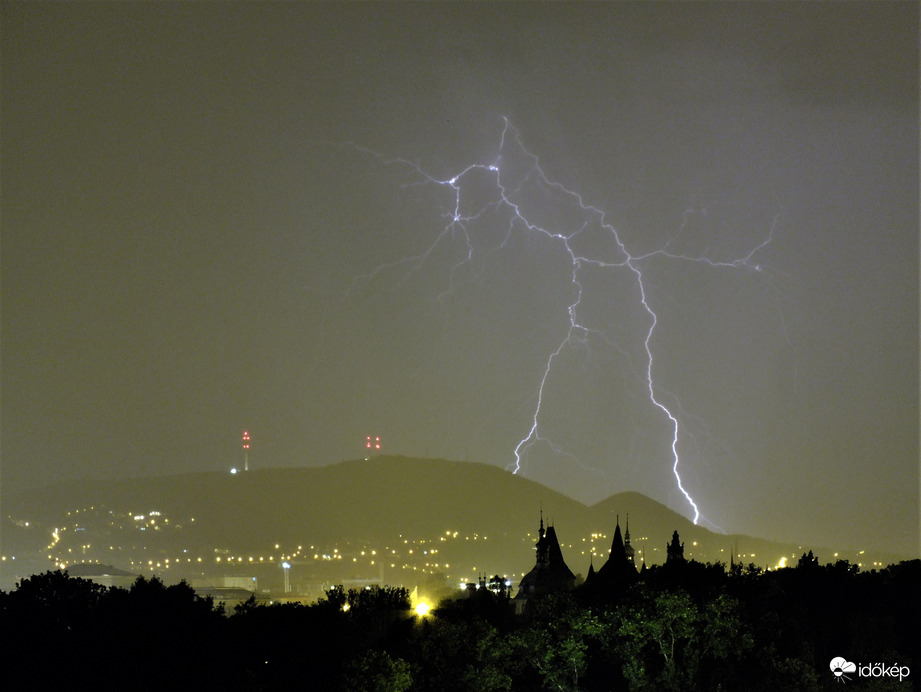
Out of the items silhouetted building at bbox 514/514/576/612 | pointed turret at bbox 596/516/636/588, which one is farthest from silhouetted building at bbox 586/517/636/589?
silhouetted building at bbox 514/514/576/612

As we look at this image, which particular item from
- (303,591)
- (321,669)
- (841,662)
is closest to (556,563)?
(841,662)

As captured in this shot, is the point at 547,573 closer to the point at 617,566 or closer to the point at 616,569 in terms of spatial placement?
the point at 617,566

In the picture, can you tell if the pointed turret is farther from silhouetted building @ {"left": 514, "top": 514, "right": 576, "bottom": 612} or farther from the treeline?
the treeline

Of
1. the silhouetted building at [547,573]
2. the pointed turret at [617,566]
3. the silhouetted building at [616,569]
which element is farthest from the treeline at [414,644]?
the silhouetted building at [547,573]

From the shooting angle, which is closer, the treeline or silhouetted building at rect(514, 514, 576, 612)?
the treeline

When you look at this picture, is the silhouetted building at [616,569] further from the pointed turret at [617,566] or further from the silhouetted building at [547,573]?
the silhouetted building at [547,573]

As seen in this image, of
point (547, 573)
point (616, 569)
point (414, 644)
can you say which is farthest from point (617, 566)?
point (414, 644)

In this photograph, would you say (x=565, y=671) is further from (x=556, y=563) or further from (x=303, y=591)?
(x=303, y=591)

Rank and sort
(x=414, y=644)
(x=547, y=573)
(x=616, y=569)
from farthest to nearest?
1. (x=547, y=573)
2. (x=616, y=569)
3. (x=414, y=644)
